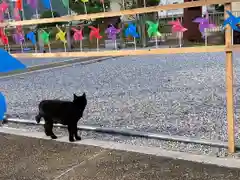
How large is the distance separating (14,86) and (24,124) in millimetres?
4981

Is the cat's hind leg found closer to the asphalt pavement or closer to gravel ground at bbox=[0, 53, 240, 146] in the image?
the asphalt pavement

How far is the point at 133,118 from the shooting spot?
641 cm

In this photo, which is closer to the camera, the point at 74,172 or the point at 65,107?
the point at 74,172

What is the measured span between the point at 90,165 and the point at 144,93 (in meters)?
4.59

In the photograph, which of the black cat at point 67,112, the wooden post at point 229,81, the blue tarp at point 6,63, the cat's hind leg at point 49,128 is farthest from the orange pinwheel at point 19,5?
the wooden post at point 229,81

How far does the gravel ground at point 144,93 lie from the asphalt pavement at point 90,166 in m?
1.18

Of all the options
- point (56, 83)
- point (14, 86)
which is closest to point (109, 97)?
point (56, 83)

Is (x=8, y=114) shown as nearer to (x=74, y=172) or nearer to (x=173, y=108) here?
(x=173, y=108)

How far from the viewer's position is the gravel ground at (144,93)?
5.98 meters

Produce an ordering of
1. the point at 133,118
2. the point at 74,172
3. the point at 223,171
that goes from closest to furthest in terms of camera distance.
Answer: the point at 223,171 < the point at 74,172 < the point at 133,118

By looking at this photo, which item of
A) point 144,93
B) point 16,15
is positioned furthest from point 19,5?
point 144,93

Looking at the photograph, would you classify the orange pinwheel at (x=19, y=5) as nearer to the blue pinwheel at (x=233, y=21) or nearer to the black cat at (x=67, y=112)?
the black cat at (x=67, y=112)

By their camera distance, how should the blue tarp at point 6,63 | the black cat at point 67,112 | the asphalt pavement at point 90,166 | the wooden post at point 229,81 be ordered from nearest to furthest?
1. the blue tarp at point 6,63
2. the asphalt pavement at point 90,166
3. the wooden post at point 229,81
4. the black cat at point 67,112

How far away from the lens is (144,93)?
866cm
